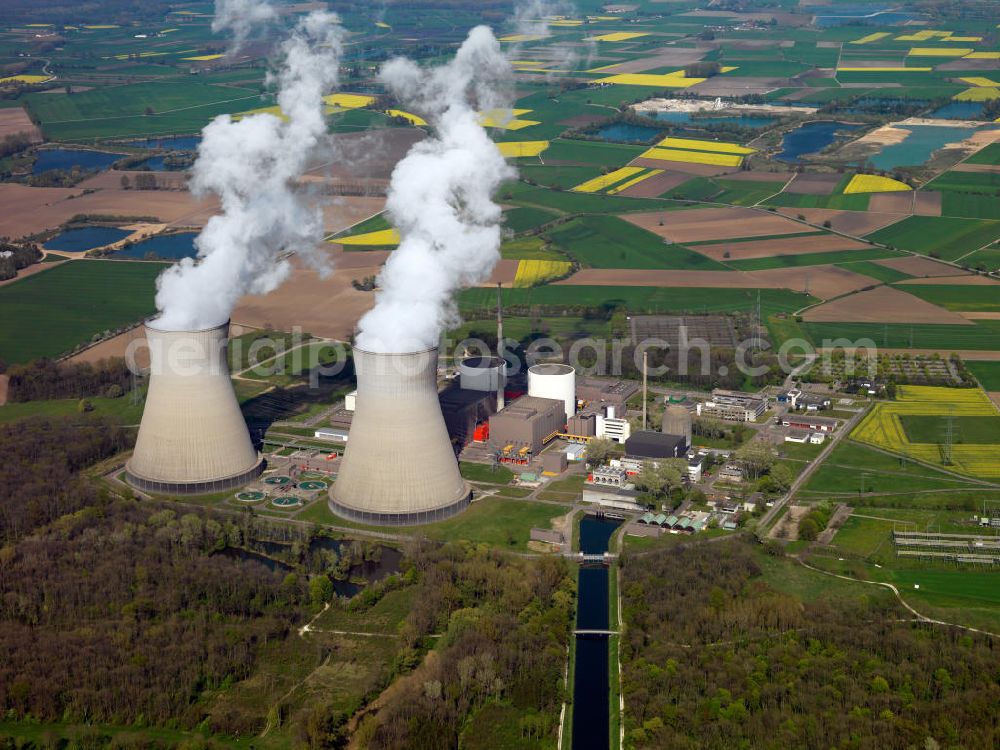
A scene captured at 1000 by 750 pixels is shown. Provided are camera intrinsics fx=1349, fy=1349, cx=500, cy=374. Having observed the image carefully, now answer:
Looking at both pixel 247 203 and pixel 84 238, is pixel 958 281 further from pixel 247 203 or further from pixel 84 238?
pixel 84 238

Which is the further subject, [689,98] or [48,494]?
[689,98]

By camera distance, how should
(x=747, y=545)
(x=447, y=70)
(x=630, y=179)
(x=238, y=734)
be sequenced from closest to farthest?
(x=238, y=734), (x=747, y=545), (x=447, y=70), (x=630, y=179)

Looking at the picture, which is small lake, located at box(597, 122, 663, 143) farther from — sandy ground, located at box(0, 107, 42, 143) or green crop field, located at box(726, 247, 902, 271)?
sandy ground, located at box(0, 107, 42, 143)

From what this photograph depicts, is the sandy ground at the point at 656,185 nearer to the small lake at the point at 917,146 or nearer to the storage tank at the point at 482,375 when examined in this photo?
the small lake at the point at 917,146

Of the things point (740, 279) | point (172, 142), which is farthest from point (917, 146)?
point (172, 142)

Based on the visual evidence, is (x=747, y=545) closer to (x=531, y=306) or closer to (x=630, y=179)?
(x=531, y=306)

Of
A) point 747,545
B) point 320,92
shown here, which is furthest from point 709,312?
point 747,545
